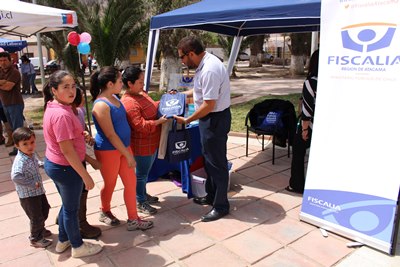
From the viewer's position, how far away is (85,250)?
267 centimetres

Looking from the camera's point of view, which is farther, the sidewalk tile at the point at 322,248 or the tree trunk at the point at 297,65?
the tree trunk at the point at 297,65

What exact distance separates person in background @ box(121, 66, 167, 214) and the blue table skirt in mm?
616

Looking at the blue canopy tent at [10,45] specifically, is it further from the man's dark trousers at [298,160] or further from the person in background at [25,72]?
the man's dark trousers at [298,160]

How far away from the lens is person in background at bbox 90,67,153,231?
259cm

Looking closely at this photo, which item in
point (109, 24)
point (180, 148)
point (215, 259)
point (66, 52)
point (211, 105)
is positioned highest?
point (109, 24)

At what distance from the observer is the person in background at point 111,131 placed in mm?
2594

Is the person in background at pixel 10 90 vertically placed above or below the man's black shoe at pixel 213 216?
above

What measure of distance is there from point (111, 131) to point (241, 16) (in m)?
2.19

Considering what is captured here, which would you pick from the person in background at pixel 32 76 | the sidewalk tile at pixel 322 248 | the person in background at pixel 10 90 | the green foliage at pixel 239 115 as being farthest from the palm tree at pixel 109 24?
the sidewalk tile at pixel 322 248

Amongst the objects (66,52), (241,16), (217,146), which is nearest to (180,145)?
(217,146)

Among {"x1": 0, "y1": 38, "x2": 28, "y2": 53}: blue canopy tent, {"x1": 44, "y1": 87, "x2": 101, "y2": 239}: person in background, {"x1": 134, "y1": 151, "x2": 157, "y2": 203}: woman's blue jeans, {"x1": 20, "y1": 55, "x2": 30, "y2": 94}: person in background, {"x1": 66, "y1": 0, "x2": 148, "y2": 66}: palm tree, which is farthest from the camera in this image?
{"x1": 0, "y1": 38, "x2": 28, "y2": 53}: blue canopy tent

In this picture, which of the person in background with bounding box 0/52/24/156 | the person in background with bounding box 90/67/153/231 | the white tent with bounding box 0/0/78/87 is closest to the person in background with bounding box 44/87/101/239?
the person in background with bounding box 90/67/153/231

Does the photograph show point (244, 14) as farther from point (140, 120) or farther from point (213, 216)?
point (213, 216)

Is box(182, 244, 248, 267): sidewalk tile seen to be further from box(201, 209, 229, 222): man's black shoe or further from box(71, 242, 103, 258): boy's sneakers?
box(71, 242, 103, 258): boy's sneakers
